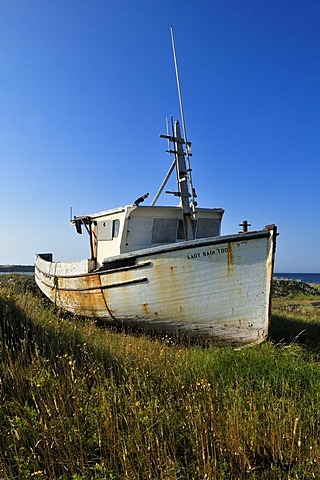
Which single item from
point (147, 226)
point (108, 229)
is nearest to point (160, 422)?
point (147, 226)

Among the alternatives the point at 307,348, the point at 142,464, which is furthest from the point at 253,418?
the point at 307,348

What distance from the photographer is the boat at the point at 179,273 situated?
20.8ft

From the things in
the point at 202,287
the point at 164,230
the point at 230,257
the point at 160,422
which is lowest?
the point at 160,422

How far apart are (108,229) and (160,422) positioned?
6483mm

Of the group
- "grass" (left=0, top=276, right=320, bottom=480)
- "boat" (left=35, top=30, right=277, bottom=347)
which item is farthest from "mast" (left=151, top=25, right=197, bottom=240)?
"grass" (left=0, top=276, right=320, bottom=480)

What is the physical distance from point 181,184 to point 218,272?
9.74 ft

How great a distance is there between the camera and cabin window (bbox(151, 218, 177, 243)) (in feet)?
27.9

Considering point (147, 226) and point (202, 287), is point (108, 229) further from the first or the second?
point (202, 287)

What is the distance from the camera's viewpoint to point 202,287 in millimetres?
6594

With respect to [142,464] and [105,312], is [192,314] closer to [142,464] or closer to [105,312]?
[105,312]

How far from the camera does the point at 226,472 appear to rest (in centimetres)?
266

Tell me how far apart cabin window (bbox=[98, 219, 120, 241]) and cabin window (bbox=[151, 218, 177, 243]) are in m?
0.91

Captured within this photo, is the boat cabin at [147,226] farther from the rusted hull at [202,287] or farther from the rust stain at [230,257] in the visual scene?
the rust stain at [230,257]

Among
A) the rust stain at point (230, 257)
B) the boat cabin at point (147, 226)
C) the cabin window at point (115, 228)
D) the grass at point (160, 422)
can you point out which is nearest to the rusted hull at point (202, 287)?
the rust stain at point (230, 257)
